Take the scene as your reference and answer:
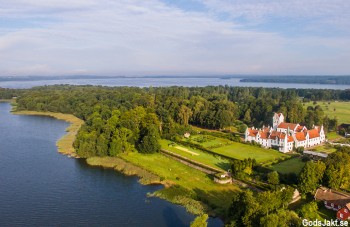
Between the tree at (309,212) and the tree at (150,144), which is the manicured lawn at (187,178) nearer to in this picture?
the tree at (150,144)

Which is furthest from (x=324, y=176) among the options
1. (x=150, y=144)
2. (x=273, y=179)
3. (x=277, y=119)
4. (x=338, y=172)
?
(x=277, y=119)

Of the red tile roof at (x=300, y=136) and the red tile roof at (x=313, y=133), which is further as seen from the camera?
the red tile roof at (x=313, y=133)

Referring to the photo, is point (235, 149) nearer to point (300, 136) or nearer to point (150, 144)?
point (300, 136)

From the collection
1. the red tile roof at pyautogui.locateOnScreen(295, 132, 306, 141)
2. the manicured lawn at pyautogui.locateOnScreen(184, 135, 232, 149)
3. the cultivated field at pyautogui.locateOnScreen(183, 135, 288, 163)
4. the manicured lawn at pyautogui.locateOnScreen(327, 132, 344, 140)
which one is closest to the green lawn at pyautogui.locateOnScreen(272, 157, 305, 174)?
the cultivated field at pyautogui.locateOnScreen(183, 135, 288, 163)

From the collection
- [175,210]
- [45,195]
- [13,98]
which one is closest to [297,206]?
[175,210]


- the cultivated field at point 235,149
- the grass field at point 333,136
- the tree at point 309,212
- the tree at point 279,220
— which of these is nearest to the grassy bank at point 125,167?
the cultivated field at point 235,149

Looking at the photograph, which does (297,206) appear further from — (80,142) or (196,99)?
(196,99)

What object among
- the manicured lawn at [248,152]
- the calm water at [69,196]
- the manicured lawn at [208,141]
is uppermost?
the manicured lawn at [208,141]
